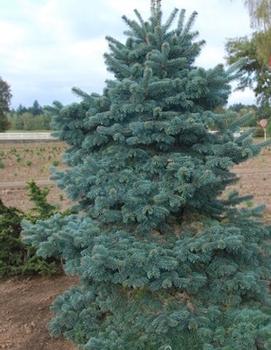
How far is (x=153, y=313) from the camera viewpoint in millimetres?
3100

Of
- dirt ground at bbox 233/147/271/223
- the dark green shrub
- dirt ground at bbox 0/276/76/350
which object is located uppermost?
the dark green shrub

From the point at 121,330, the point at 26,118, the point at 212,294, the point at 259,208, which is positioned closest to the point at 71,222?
the point at 121,330

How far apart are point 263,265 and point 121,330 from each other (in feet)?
3.31

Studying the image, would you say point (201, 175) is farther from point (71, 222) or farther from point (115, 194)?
point (71, 222)

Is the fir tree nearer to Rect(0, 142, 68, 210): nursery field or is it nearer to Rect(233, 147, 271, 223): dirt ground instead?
Rect(233, 147, 271, 223): dirt ground

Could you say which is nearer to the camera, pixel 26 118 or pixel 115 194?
pixel 115 194

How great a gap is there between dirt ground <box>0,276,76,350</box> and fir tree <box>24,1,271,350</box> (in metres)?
0.21

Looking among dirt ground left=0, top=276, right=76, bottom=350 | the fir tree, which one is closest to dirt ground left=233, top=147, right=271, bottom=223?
dirt ground left=0, top=276, right=76, bottom=350

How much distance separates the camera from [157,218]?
10.4 feet

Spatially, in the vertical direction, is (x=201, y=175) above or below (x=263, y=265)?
above

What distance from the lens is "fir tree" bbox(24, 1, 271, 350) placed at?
2.99 m

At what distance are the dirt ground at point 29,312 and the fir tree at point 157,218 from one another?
0.21 m

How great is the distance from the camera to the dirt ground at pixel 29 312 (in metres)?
3.53

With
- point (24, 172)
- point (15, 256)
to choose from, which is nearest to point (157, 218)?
point (15, 256)
